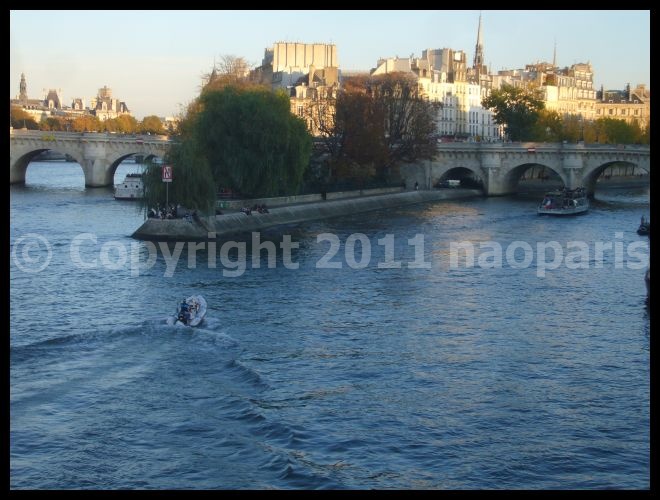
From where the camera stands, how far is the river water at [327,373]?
734 inches

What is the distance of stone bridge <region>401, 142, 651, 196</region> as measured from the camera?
79938 millimetres

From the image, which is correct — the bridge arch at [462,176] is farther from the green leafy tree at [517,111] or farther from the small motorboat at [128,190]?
the small motorboat at [128,190]

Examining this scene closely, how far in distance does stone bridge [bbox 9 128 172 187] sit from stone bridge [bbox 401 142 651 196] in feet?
66.0

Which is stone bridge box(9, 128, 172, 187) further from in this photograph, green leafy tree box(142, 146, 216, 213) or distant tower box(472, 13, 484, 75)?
distant tower box(472, 13, 484, 75)

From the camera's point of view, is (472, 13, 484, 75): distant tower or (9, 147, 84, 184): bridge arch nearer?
(9, 147, 84, 184): bridge arch

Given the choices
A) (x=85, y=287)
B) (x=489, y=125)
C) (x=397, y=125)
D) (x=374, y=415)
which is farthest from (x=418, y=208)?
(x=489, y=125)

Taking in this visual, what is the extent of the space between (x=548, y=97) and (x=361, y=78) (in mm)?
58944

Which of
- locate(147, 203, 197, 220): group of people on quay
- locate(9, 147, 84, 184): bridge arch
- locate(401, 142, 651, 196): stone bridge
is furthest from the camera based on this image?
locate(401, 142, 651, 196): stone bridge

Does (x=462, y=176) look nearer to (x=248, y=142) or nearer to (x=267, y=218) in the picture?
(x=248, y=142)

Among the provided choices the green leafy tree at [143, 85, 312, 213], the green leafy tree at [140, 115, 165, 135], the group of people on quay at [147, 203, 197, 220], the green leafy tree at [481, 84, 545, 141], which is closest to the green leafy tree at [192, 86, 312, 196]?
the green leafy tree at [143, 85, 312, 213]

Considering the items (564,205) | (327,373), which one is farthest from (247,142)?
(327,373)

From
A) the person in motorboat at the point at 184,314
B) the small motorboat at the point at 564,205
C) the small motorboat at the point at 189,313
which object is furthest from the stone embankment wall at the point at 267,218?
the person in motorboat at the point at 184,314

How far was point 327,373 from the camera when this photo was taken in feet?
79.9

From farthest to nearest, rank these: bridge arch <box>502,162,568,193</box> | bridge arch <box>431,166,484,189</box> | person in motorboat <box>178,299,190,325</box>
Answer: bridge arch <box>431,166,484,189</box> → bridge arch <box>502,162,568,193</box> → person in motorboat <box>178,299,190,325</box>
